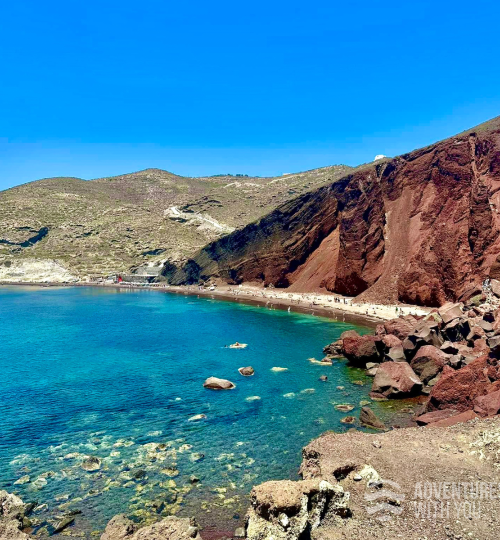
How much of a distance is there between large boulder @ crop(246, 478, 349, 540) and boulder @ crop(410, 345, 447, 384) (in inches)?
1000

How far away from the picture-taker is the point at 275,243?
404ft

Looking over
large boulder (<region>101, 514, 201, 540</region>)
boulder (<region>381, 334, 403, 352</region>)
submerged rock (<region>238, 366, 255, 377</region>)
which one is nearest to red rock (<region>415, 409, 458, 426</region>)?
boulder (<region>381, 334, 403, 352</region>)

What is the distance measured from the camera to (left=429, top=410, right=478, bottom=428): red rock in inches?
1045

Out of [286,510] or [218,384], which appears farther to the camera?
[218,384]

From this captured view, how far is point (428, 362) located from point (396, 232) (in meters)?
56.7

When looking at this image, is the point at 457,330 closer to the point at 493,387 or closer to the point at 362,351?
the point at 362,351

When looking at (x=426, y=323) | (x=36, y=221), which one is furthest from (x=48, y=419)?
(x=36, y=221)

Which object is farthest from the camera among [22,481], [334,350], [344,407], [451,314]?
[334,350]

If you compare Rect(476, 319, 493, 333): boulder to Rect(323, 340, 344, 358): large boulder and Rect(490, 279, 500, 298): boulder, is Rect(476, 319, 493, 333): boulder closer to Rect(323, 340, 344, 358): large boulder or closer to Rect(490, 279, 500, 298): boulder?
Rect(490, 279, 500, 298): boulder

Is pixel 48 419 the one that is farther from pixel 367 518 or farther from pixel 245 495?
→ pixel 367 518

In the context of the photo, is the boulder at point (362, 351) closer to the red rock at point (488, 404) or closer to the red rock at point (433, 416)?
the red rock at point (433, 416)

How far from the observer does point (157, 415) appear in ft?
108

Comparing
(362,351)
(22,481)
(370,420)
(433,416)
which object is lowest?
(22,481)

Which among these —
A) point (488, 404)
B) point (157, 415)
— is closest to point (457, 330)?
point (488, 404)
